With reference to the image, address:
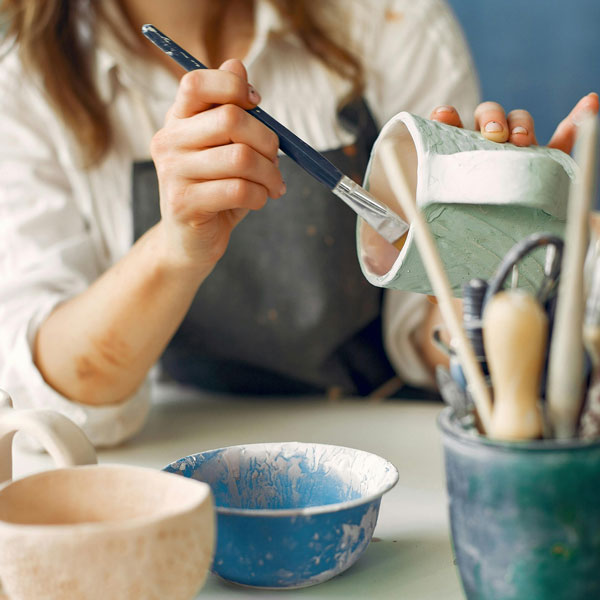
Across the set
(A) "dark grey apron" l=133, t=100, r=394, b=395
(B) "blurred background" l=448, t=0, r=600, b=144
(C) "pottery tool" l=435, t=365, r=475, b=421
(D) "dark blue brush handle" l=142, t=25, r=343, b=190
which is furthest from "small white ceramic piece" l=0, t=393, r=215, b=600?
(B) "blurred background" l=448, t=0, r=600, b=144

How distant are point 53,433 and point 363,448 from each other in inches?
13.8

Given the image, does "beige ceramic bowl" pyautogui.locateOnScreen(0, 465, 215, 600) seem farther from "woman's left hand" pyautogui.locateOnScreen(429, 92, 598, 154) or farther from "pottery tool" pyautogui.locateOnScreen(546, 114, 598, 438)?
"woman's left hand" pyautogui.locateOnScreen(429, 92, 598, 154)

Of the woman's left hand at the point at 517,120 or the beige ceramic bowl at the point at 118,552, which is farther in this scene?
the woman's left hand at the point at 517,120

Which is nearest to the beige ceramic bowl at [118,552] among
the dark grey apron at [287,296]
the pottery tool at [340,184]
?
the pottery tool at [340,184]

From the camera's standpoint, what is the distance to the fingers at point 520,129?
0.52 meters

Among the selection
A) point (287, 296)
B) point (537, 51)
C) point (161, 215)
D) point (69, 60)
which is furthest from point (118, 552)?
point (537, 51)

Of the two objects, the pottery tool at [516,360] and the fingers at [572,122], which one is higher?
the fingers at [572,122]

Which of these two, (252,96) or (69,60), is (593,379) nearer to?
(252,96)

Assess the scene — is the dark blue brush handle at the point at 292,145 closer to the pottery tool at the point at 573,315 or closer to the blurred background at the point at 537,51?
the pottery tool at the point at 573,315

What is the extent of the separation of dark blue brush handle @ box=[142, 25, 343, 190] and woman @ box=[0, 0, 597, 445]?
207mm

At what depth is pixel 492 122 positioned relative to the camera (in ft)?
1.65

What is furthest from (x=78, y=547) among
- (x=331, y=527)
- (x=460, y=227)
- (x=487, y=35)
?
(x=487, y=35)

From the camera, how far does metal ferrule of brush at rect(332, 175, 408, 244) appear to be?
1.59ft

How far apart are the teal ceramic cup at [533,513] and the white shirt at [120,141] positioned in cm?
47
